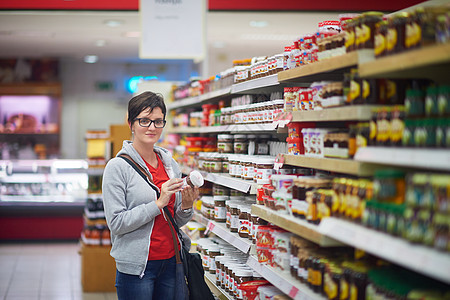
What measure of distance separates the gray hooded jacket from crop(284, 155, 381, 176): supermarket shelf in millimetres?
825

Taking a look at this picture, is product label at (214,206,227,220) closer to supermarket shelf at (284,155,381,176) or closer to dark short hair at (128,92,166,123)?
dark short hair at (128,92,166,123)

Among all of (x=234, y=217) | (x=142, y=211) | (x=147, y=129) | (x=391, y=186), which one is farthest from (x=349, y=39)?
(x=234, y=217)

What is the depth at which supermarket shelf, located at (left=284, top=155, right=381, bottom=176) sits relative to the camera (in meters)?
2.14

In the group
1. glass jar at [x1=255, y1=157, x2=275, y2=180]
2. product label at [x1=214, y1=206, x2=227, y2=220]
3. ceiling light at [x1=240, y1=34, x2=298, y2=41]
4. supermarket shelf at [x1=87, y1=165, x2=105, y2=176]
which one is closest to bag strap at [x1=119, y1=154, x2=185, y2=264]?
glass jar at [x1=255, y1=157, x2=275, y2=180]

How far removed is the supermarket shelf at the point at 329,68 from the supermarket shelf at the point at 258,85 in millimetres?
255

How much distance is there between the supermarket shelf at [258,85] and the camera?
340 cm

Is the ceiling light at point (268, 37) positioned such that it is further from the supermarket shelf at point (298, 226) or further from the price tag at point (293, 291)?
the price tag at point (293, 291)

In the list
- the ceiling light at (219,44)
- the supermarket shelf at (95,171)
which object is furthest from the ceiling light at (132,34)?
the supermarket shelf at (95,171)

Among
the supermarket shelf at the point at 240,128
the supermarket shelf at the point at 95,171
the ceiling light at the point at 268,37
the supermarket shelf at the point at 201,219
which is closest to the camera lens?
the supermarket shelf at the point at 240,128

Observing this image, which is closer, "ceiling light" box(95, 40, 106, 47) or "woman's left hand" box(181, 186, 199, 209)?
"woman's left hand" box(181, 186, 199, 209)

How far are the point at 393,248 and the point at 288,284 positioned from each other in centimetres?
101

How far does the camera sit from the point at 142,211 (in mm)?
2988

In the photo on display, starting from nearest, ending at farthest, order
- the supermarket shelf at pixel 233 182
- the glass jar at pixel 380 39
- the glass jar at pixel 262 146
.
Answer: the glass jar at pixel 380 39 < the supermarket shelf at pixel 233 182 < the glass jar at pixel 262 146

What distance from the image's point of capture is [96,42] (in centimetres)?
1013
